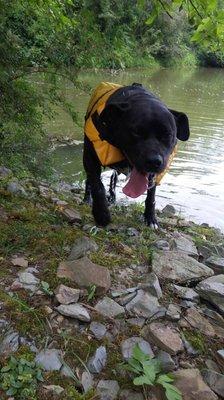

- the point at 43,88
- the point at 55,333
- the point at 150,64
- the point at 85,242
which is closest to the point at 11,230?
the point at 85,242

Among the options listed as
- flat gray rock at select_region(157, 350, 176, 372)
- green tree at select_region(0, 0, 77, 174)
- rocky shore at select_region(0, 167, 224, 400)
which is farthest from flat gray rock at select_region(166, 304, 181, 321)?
green tree at select_region(0, 0, 77, 174)

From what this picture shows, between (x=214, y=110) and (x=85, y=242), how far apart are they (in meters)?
14.4

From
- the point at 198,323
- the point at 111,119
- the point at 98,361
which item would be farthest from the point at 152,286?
the point at 111,119

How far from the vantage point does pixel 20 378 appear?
2.14 metres

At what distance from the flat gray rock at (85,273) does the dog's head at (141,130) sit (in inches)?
38.4

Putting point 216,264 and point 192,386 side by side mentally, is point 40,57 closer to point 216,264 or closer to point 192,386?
point 216,264

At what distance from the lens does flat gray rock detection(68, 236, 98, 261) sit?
10.5 feet

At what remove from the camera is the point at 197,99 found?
19188 millimetres

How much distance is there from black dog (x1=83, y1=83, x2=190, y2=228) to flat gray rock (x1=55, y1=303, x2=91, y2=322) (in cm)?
136

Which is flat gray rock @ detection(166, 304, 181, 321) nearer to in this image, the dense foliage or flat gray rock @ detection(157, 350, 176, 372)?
flat gray rock @ detection(157, 350, 176, 372)

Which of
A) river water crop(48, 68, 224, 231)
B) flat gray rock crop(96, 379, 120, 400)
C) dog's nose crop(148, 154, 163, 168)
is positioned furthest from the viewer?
river water crop(48, 68, 224, 231)

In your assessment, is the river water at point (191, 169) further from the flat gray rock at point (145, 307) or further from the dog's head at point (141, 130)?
the flat gray rock at point (145, 307)

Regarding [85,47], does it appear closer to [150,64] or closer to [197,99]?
[197,99]

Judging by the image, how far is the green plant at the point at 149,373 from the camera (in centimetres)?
214
